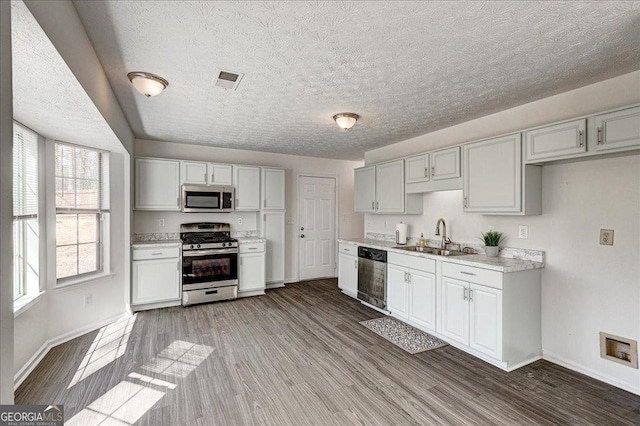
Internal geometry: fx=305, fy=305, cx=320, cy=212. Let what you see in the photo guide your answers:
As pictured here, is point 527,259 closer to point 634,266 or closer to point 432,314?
point 634,266

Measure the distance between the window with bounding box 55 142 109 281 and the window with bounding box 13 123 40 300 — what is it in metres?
0.28

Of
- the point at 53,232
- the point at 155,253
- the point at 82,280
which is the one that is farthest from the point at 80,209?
the point at 155,253

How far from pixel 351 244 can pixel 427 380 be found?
2.47 m

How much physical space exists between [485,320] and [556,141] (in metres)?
1.68

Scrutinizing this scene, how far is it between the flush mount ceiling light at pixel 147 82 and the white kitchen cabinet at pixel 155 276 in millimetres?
2464

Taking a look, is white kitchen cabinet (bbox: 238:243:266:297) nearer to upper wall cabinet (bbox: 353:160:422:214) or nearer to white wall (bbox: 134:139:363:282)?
white wall (bbox: 134:139:363:282)

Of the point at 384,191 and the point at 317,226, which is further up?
the point at 384,191

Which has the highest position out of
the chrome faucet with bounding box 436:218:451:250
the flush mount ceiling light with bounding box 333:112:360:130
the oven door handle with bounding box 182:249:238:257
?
the flush mount ceiling light with bounding box 333:112:360:130

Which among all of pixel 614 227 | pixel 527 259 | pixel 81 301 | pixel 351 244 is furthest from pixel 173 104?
pixel 614 227

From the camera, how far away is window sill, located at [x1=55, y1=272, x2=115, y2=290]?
10.5 ft

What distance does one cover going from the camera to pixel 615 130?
2260mm

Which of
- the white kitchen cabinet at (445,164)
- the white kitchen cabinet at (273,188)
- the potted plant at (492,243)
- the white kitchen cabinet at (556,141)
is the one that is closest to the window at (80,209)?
the white kitchen cabinet at (273,188)

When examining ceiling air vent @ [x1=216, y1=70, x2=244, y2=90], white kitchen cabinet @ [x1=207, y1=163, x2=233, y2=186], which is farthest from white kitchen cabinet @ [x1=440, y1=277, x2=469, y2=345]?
white kitchen cabinet @ [x1=207, y1=163, x2=233, y2=186]

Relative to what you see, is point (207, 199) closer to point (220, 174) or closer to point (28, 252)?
point (220, 174)
